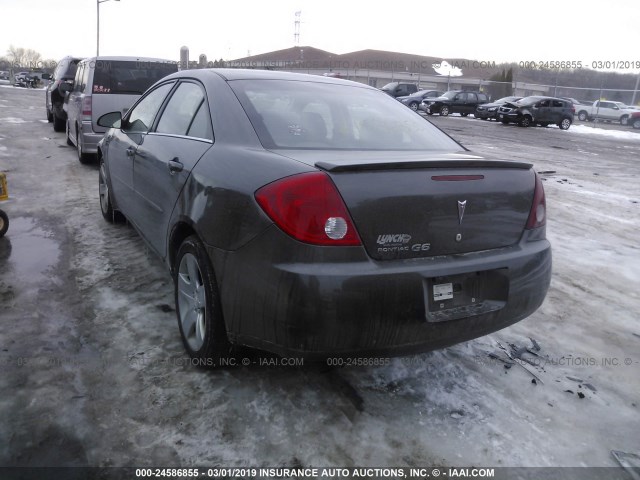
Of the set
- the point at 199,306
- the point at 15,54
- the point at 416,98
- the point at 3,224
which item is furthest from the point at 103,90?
the point at 15,54

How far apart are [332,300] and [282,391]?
805 millimetres

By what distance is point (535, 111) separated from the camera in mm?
25906

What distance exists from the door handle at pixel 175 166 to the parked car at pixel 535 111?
25.8 meters

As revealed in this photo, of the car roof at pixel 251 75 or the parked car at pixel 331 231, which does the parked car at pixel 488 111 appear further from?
the parked car at pixel 331 231

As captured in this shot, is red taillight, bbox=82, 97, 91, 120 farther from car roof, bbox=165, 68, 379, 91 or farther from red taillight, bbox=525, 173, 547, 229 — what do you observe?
red taillight, bbox=525, 173, 547, 229

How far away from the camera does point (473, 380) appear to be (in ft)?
9.52

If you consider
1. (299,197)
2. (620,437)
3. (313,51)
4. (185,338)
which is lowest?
(620,437)

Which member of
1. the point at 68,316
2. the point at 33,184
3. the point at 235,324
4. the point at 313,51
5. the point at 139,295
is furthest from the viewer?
the point at 313,51

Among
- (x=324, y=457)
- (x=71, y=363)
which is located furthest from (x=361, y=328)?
(x=71, y=363)

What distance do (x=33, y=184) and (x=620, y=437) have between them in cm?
742

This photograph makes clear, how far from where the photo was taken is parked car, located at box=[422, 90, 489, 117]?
2961 centimetres

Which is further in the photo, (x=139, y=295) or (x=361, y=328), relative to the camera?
(x=139, y=295)

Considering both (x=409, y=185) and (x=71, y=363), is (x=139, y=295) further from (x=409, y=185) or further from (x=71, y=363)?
(x=409, y=185)

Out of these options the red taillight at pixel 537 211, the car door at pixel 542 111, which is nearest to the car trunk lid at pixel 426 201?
the red taillight at pixel 537 211
